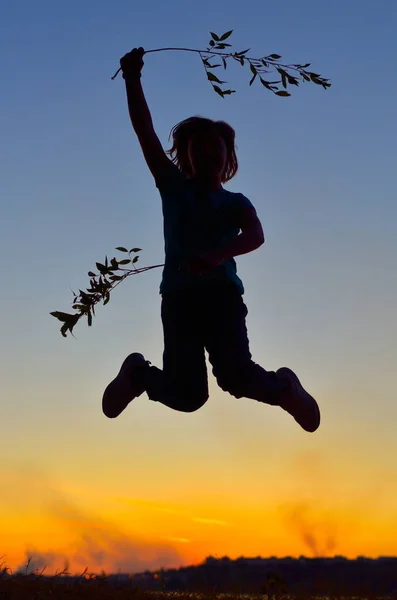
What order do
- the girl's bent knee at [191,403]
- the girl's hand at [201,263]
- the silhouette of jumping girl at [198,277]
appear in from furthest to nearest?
the girl's bent knee at [191,403], the silhouette of jumping girl at [198,277], the girl's hand at [201,263]

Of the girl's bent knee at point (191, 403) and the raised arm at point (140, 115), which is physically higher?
the raised arm at point (140, 115)

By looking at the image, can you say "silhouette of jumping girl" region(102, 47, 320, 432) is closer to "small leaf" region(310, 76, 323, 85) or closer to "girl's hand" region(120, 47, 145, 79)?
"girl's hand" region(120, 47, 145, 79)

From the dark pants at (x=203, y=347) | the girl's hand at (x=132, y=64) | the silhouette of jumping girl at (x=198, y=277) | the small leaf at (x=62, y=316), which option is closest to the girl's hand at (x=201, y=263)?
the silhouette of jumping girl at (x=198, y=277)

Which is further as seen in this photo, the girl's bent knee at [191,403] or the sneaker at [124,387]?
the sneaker at [124,387]

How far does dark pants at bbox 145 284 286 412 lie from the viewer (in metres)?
6.58

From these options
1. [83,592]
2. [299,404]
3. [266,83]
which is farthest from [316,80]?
[83,592]

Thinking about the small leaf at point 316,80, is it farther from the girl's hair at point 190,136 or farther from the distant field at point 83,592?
the distant field at point 83,592

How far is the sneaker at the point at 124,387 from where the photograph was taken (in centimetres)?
722

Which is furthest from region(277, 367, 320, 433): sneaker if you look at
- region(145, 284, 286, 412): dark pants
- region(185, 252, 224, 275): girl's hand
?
Answer: region(185, 252, 224, 275): girl's hand

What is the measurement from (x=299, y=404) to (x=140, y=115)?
2.74 m

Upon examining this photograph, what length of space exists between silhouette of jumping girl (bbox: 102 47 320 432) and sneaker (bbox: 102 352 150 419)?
1.07 feet

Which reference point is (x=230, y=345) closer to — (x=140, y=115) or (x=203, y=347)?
(x=203, y=347)

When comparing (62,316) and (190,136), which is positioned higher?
(190,136)

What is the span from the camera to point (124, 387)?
286 inches
